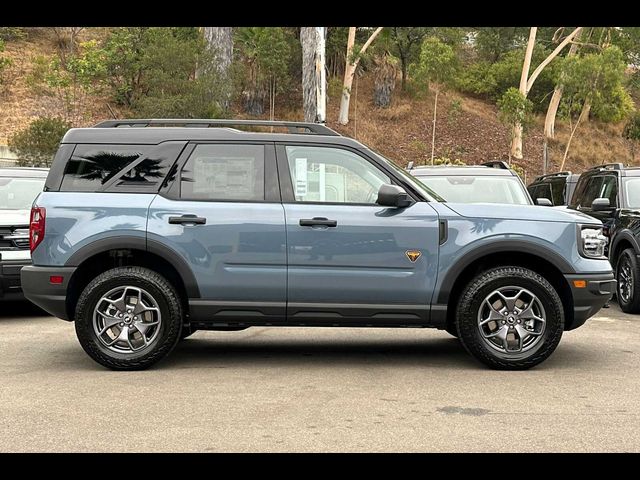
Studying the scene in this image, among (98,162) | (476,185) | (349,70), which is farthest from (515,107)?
(98,162)

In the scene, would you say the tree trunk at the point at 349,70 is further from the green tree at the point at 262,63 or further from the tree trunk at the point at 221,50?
the tree trunk at the point at 221,50

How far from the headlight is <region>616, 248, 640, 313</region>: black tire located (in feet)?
12.2

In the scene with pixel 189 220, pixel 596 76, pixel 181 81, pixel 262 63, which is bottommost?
pixel 189 220

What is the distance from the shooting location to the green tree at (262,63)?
147 feet

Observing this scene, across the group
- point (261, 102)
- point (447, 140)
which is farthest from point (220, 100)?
point (447, 140)

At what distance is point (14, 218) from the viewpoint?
394 inches

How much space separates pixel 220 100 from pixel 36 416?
84.8ft

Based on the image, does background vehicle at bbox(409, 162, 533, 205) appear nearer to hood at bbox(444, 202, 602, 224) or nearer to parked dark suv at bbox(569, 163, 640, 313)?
parked dark suv at bbox(569, 163, 640, 313)

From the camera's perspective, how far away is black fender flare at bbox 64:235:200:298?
22.7 feet

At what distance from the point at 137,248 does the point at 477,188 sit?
5383 mm

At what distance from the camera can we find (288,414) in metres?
5.53

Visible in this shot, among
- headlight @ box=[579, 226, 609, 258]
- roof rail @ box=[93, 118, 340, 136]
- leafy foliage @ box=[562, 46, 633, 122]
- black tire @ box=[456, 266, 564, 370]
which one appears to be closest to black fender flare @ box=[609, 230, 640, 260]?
headlight @ box=[579, 226, 609, 258]

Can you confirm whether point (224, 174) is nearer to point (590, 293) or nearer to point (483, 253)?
point (483, 253)
